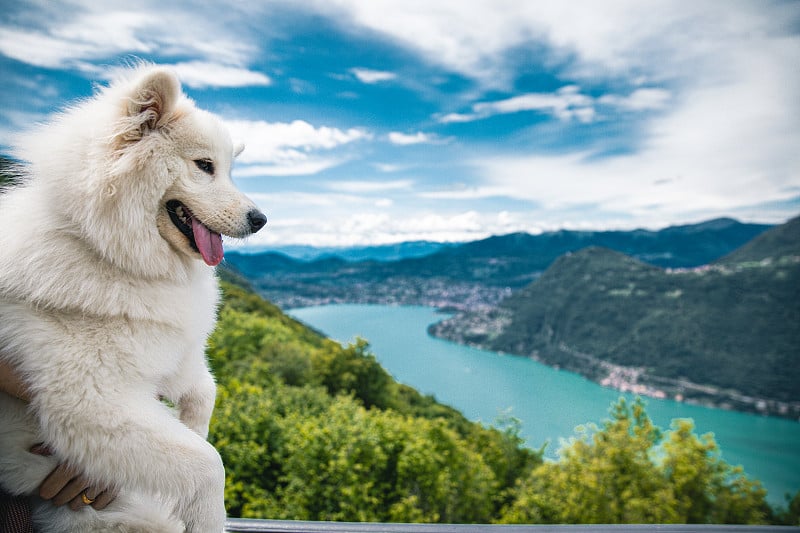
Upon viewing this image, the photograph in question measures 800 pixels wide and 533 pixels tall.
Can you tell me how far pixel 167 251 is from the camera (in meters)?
1.22

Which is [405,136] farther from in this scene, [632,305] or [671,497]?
[671,497]

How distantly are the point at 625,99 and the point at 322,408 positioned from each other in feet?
319

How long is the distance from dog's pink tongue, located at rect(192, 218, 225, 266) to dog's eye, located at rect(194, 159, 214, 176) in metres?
0.14

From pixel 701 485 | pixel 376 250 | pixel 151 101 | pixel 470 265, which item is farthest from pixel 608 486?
pixel 376 250

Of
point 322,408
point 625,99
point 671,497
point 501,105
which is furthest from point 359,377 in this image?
point 625,99

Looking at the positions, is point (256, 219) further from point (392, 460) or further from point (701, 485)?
point (701, 485)

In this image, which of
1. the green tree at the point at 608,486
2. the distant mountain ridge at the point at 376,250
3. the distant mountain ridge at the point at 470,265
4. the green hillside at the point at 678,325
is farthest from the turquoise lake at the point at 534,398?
the distant mountain ridge at the point at 376,250

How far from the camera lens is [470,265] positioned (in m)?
117

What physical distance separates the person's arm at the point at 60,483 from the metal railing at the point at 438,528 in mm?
843

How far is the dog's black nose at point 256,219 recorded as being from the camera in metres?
1.27

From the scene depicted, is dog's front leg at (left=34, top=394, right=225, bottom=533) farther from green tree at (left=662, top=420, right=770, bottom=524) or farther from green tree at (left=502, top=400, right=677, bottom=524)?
green tree at (left=662, top=420, right=770, bottom=524)

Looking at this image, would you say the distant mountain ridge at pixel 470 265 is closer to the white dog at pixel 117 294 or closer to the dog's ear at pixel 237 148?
the dog's ear at pixel 237 148

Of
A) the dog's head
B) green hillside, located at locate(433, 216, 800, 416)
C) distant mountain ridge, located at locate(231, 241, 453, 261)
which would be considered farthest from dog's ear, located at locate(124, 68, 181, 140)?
distant mountain ridge, located at locate(231, 241, 453, 261)

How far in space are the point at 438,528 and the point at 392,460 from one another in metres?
7.40
